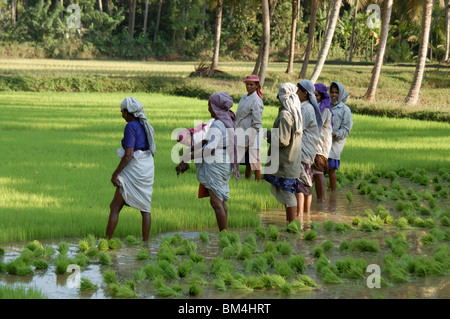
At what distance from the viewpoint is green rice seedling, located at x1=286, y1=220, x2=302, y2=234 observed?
311 inches

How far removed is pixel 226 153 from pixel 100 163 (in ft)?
17.4

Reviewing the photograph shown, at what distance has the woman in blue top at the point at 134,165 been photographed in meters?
7.04

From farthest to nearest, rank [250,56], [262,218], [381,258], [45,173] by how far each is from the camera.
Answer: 1. [250,56]
2. [45,173]
3. [262,218]
4. [381,258]

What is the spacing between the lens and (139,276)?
5.95 meters

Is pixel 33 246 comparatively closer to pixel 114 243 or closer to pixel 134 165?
pixel 114 243

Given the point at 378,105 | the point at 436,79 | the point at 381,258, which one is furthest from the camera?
the point at 436,79

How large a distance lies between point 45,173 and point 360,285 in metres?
6.58

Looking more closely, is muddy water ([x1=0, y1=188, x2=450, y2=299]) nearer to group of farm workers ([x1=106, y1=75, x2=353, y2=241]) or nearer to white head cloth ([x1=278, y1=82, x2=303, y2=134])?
group of farm workers ([x1=106, y1=75, x2=353, y2=241])

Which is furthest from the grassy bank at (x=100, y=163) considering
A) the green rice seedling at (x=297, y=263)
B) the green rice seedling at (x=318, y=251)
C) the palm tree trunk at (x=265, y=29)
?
the palm tree trunk at (x=265, y=29)

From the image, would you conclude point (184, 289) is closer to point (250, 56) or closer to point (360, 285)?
point (360, 285)

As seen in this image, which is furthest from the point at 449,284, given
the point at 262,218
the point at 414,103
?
the point at 414,103

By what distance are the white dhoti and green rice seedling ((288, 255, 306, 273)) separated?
176 cm

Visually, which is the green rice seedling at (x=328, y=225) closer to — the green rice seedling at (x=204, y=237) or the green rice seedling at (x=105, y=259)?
the green rice seedling at (x=204, y=237)

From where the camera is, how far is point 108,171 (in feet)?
37.8
